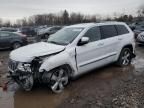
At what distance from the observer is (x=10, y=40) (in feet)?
44.9

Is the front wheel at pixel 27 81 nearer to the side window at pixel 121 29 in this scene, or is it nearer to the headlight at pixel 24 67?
the headlight at pixel 24 67

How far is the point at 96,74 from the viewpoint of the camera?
687 cm

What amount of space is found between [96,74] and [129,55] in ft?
6.44

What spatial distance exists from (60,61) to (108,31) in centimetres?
265

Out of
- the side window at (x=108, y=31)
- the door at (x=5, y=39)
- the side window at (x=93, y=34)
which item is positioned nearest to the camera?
the side window at (x=93, y=34)

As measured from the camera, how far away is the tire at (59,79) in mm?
5218

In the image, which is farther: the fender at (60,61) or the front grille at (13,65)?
the front grille at (13,65)

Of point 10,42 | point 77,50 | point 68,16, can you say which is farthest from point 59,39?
point 68,16

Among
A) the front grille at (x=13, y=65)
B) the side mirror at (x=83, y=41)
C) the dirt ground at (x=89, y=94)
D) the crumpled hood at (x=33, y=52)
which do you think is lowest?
the dirt ground at (x=89, y=94)

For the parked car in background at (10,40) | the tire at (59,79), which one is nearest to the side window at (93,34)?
the tire at (59,79)

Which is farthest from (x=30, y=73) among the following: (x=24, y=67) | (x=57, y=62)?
(x=57, y=62)

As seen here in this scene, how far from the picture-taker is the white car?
501cm

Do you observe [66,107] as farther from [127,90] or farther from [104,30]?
[104,30]

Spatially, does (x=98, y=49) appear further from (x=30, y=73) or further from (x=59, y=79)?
(x=30, y=73)
